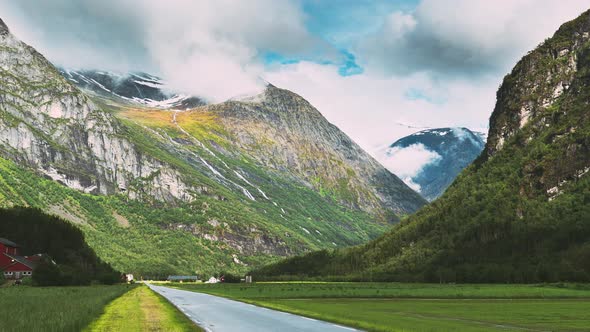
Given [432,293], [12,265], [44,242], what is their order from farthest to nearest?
1. [44,242]
2. [12,265]
3. [432,293]

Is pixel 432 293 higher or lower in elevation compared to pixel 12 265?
lower

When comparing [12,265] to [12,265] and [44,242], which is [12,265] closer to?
[12,265]

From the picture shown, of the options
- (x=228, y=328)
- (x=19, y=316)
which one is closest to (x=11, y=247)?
(x=19, y=316)

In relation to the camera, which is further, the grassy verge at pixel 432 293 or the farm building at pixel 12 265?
the farm building at pixel 12 265

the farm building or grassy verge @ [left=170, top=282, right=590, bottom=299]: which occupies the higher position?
the farm building

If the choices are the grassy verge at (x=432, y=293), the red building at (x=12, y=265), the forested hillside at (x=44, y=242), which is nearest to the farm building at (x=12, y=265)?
the red building at (x=12, y=265)

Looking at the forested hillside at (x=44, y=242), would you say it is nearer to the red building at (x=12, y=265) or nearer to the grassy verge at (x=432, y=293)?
the red building at (x=12, y=265)

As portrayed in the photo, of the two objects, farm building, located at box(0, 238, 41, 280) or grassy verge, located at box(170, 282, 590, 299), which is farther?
farm building, located at box(0, 238, 41, 280)

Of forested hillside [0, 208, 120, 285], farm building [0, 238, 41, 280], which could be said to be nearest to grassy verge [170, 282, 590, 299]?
farm building [0, 238, 41, 280]

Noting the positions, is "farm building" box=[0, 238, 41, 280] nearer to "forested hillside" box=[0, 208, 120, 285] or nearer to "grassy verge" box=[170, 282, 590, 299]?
"forested hillside" box=[0, 208, 120, 285]

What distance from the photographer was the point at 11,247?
6535 inches

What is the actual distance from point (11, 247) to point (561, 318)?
15659 cm

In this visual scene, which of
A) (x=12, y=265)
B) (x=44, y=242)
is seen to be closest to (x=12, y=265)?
(x=12, y=265)

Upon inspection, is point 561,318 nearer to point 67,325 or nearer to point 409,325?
point 409,325
